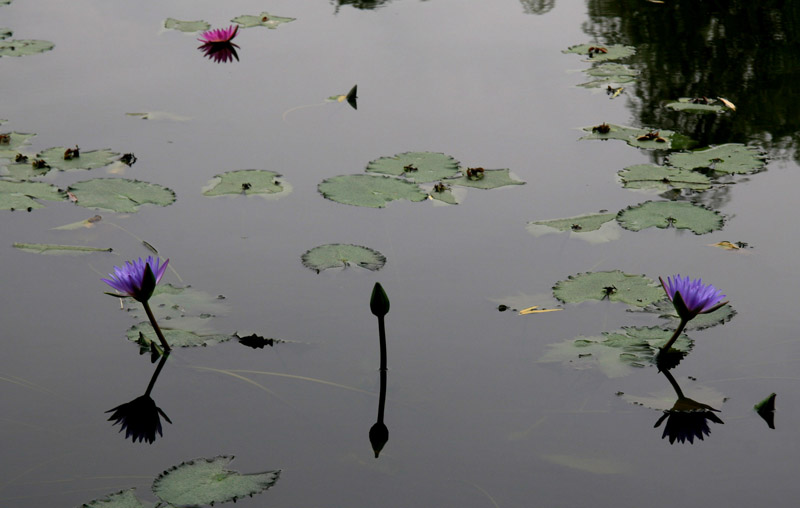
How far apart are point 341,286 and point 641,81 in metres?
2.68

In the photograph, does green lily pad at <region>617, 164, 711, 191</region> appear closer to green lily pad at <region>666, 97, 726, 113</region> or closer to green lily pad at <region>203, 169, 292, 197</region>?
green lily pad at <region>666, 97, 726, 113</region>

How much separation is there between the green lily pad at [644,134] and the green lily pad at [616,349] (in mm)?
1615

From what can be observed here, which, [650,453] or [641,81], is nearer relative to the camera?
[650,453]

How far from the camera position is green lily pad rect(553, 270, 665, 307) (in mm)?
2771

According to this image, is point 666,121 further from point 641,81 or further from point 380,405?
point 380,405

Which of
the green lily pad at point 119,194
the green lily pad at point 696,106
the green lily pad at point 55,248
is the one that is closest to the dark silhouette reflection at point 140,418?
the green lily pad at point 55,248

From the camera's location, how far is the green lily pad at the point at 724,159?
3758 millimetres

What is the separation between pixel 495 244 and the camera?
3160 millimetres

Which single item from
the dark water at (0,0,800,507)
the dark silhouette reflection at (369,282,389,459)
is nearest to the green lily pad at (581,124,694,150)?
the dark water at (0,0,800,507)

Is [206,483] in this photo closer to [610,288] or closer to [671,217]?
[610,288]

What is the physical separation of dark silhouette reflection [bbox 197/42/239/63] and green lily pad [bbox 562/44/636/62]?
2067mm

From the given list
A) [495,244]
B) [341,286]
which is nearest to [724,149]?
[495,244]

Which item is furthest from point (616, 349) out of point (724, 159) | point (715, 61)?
point (715, 61)

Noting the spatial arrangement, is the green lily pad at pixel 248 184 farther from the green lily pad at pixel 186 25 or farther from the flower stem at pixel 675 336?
the green lily pad at pixel 186 25
